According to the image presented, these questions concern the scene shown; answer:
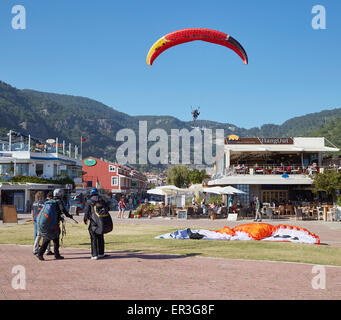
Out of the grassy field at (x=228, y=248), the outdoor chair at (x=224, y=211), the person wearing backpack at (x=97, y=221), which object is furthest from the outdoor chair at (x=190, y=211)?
the person wearing backpack at (x=97, y=221)

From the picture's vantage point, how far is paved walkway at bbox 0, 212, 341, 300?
5.55 meters

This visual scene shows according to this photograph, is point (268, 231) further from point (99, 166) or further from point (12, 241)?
point (99, 166)

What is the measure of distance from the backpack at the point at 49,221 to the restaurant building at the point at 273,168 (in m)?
22.5

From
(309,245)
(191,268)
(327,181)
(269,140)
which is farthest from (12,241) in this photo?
(269,140)

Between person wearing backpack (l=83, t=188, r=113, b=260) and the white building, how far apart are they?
32212mm

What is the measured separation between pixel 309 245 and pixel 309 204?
1883 centimetres

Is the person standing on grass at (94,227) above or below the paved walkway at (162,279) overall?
above

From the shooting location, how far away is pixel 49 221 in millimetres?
8523

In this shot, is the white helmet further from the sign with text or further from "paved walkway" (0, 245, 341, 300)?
the sign with text

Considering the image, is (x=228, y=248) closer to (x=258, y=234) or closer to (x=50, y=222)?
(x=258, y=234)

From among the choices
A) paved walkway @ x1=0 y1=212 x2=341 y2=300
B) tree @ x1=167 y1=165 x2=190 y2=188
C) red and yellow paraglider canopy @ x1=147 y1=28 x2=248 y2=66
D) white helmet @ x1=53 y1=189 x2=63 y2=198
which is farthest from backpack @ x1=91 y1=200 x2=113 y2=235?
tree @ x1=167 y1=165 x2=190 y2=188

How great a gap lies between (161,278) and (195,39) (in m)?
19.2

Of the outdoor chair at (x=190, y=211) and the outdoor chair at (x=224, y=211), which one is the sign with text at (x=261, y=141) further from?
the outdoor chair at (x=190, y=211)

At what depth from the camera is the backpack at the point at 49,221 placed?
8.47 metres
